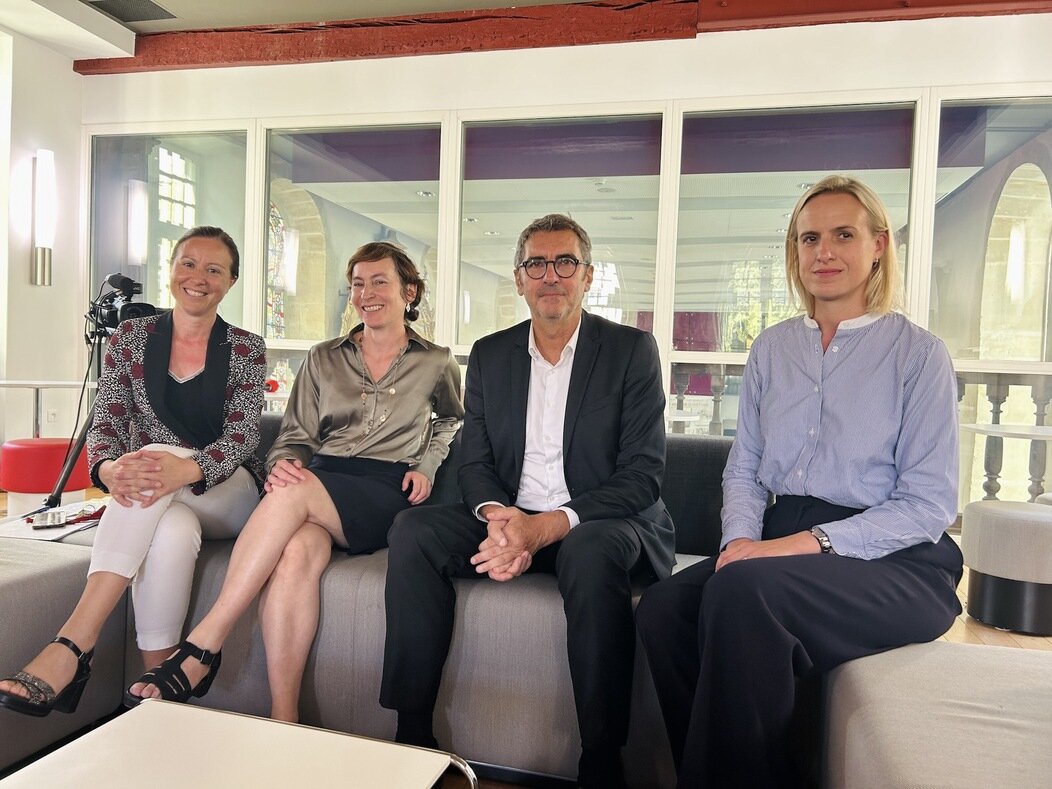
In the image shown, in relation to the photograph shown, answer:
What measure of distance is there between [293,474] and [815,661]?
121cm

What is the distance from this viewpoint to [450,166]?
490cm

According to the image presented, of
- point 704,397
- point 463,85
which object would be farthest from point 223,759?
point 463,85

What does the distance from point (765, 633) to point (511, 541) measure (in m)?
0.58

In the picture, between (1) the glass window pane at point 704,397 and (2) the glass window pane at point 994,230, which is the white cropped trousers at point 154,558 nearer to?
(1) the glass window pane at point 704,397

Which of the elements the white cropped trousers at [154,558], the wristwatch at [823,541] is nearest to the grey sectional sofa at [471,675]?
the white cropped trousers at [154,558]

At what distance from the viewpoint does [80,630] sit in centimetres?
168

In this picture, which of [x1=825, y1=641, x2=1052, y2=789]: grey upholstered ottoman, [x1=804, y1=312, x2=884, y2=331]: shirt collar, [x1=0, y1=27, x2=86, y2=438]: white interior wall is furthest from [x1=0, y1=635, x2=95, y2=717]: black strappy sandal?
[x1=0, y1=27, x2=86, y2=438]: white interior wall

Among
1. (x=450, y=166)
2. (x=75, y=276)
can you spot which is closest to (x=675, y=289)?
(x=450, y=166)

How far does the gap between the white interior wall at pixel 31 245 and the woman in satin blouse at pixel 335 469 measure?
3786 millimetres

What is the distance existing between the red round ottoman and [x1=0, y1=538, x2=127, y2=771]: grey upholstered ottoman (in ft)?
5.60

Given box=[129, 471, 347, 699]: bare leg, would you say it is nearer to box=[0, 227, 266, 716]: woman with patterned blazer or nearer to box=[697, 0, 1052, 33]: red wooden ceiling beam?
box=[0, 227, 266, 716]: woman with patterned blazer

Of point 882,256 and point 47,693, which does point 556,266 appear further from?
point 47,693

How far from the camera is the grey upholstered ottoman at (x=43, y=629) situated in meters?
1.64

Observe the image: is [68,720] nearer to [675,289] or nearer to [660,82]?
[675,289]
